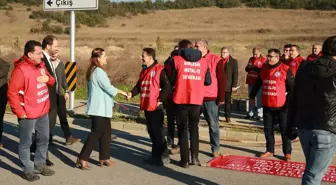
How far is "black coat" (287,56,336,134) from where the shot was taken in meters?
4.65

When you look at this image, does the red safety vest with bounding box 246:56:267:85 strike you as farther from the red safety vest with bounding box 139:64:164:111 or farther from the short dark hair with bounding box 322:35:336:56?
the short dark hair with bounding box 322:35:336:56

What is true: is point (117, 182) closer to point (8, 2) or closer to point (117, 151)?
point (117, 151)

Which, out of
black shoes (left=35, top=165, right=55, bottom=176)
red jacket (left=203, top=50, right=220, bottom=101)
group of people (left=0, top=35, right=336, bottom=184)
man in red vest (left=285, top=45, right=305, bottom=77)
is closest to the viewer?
group of people (left=0, top=35, right=336, bottom=184)

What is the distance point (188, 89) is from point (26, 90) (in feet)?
7.23

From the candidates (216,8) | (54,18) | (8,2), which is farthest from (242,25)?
(8,2)

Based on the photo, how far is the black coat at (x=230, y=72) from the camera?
35.2 feet

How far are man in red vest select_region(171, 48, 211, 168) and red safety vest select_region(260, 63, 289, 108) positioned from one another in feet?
3.57

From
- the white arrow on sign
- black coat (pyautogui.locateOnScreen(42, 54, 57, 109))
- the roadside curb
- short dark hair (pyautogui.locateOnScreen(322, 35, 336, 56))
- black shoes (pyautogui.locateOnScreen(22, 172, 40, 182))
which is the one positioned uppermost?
the white arrow on sign

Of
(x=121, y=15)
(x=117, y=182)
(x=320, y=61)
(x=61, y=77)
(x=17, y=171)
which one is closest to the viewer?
(x=320, y=61)

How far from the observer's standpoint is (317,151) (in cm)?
474

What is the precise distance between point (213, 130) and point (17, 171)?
298cm

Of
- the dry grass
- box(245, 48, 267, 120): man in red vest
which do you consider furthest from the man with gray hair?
the dry grass

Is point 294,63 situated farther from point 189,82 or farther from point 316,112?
point 316,112

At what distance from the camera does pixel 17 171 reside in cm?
711
